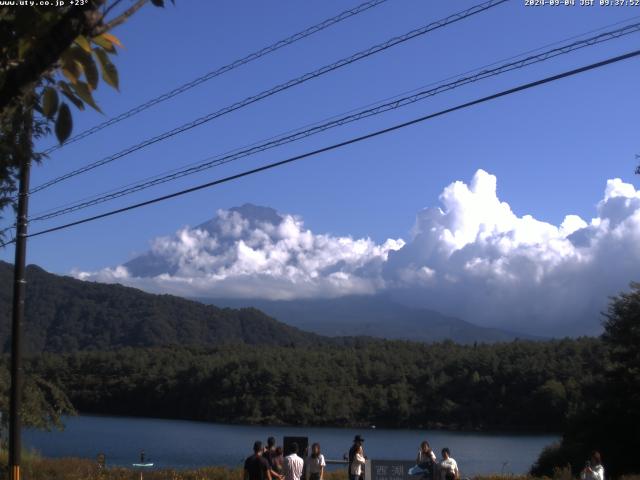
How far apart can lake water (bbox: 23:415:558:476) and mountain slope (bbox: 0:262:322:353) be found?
92.4m

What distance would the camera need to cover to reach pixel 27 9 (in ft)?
12.7

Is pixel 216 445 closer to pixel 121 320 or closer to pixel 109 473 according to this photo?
pixel 109 473

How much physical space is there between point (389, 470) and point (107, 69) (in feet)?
49.4

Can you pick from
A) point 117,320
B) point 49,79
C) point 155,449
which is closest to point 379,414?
point 155,449

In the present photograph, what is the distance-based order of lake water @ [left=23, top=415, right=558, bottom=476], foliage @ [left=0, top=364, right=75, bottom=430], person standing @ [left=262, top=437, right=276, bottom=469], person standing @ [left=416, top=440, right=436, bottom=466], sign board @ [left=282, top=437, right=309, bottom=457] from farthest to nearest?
lake water @ [left=23, top=415, right=558, bottom=476]
foliage @ [left=0, top=364, right=75, bottom=430]
person standing @ [left=416, top=440, right=436, bottom=466]
sign board @ [left=282, top=437, right=309, bottom=457]
person standing @ [left=262, top=437, right=276, bottom=469]

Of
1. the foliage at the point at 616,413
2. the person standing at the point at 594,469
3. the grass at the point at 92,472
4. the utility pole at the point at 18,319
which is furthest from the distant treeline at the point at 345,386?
the utility pole at the point at 18,319

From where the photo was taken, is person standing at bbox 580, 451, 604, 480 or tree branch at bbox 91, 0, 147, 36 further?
person standing at bbox 580, 451, 604, 480

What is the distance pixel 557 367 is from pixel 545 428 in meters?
5.25

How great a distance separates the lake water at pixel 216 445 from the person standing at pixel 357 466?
16929 mm

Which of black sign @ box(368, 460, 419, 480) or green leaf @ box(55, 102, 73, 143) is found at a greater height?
green leaf @ box(55, 102, 73, 143)

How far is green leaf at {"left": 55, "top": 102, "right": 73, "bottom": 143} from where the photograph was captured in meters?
A: 3.88

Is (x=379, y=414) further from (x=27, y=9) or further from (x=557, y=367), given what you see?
(x=27, y=9)

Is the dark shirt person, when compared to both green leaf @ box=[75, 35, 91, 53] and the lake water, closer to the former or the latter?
green leaf @ box=[75, 35, 91, 53]

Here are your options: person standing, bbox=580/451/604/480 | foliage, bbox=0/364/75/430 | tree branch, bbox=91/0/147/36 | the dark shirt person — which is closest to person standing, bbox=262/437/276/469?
the dark shirt person
